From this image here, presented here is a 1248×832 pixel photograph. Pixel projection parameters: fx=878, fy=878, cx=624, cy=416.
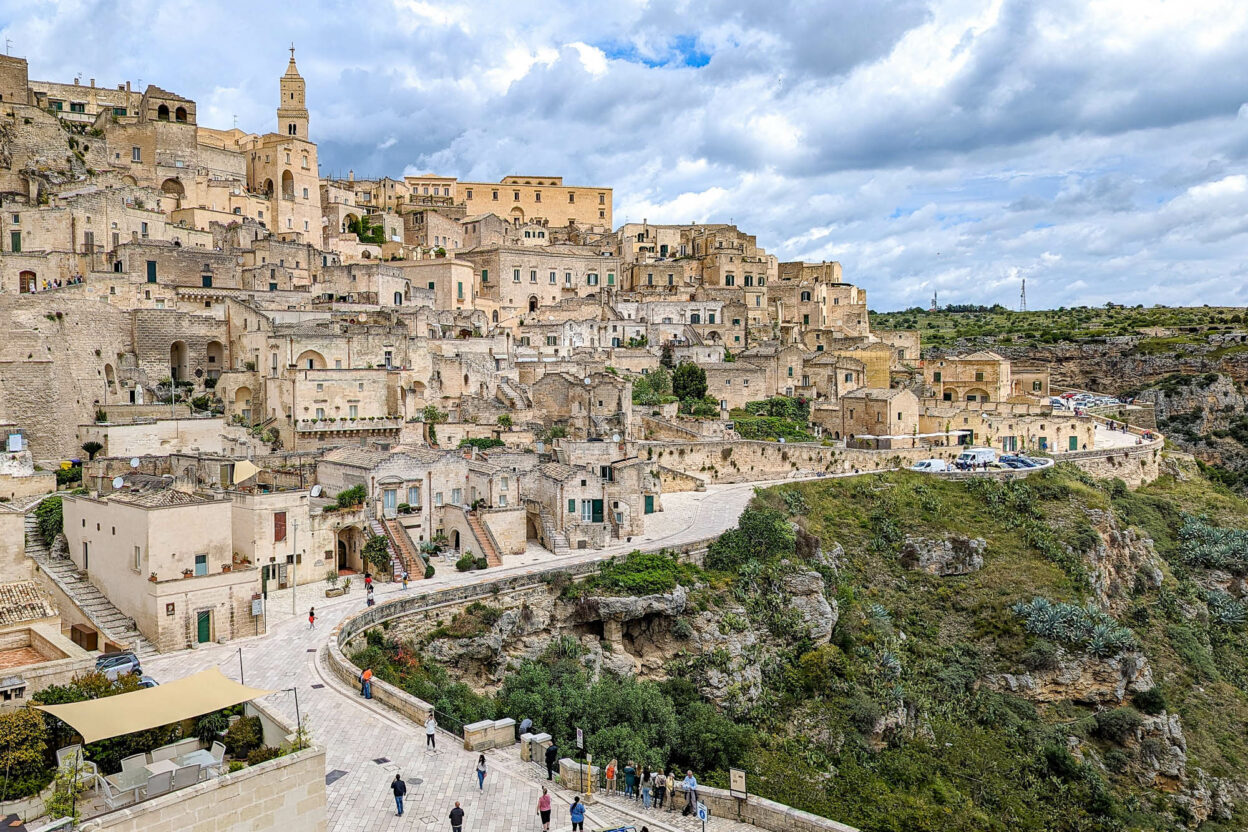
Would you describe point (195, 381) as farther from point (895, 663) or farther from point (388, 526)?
point (895, 663)

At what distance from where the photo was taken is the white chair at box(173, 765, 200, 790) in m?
11.0

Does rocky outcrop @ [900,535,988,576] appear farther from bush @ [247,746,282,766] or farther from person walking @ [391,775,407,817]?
bush @ [247,746,282,766]

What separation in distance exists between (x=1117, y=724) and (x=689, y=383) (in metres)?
27.5

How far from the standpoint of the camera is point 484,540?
3011 cm

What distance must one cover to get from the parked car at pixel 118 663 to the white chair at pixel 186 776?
734 cm

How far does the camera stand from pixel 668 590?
93.4 ft

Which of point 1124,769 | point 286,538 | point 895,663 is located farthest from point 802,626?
point 286,538

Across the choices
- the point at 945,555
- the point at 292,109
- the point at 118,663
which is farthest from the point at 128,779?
the point at 292,109

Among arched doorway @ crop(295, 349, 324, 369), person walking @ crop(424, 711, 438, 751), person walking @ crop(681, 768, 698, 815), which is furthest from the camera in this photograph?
arched doorway @ crop(295, 349, 324, 369)

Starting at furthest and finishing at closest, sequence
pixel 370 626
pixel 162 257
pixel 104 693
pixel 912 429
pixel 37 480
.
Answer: pixel 912 429, pixel 162 257, pixel 37 480, pixel 370 626, pixel 104 693

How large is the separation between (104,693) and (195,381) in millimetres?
28455

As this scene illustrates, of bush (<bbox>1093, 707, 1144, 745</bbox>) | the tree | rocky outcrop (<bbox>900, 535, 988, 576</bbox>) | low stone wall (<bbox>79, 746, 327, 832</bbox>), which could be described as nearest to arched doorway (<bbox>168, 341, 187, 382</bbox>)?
the tree

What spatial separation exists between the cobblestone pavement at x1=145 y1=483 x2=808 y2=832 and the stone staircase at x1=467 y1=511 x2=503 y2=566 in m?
4.89

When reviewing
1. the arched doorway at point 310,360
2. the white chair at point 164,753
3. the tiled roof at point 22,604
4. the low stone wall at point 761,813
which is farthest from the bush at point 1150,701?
the arched doorway at point 310,360
